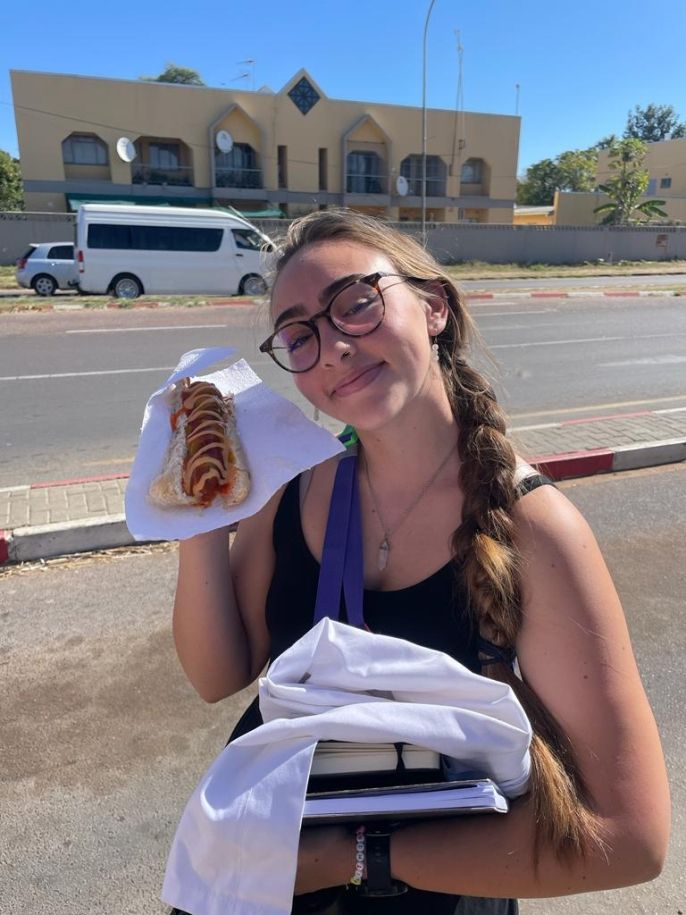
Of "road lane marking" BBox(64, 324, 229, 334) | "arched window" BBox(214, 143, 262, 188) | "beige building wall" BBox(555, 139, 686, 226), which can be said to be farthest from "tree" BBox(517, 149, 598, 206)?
"road lane marking" BBox(64, 324, 229, 334)

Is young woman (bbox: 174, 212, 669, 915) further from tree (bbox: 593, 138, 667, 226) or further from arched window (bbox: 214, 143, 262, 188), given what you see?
tree (bbox: 593, 138, 667, 226)

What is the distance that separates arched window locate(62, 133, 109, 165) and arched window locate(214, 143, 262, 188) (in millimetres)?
5609

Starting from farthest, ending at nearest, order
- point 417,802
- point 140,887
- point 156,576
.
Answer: point 156,576
point 140,887
point 417,802

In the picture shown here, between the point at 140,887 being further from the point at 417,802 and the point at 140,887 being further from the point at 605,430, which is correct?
the point at 605,430

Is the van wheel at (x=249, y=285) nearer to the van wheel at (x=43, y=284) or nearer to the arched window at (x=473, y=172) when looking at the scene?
the van wheel at (x=43, y=284)

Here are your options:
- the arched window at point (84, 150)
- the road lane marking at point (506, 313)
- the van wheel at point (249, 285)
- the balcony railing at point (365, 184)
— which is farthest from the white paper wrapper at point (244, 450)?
the balcony railing at point (365, 184)

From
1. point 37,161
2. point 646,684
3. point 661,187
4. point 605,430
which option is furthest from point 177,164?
point 661,187

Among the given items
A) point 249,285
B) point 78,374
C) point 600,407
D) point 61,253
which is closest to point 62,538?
point 78,374

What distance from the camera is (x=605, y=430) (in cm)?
635

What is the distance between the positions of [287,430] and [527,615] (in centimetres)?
69

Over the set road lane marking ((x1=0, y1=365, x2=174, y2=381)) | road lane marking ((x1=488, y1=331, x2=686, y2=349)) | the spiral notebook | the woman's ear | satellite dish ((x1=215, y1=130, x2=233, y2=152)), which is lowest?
road lane marking ((x1=0, y1=365, x2=174, y2=381))

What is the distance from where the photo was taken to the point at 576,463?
5.52 meters

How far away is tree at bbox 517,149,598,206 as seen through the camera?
63.4 metres

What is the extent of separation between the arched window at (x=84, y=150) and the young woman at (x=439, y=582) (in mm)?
36319
